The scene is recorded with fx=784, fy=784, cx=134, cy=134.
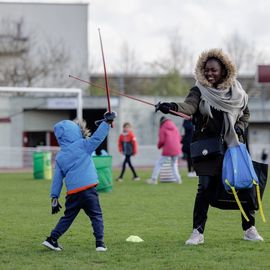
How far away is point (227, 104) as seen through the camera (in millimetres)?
8109

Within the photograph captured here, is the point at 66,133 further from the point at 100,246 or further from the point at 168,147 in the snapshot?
the point at 168,147

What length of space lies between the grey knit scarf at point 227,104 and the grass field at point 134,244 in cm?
118

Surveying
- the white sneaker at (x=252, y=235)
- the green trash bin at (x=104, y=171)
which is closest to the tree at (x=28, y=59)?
the green trash bin at (x=104, y=171)

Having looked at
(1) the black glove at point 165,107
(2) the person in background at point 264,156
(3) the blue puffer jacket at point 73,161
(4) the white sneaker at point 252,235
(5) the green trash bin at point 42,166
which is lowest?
(2) the person in background at point 264,156

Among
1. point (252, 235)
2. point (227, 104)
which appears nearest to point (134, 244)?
point (252, 235)

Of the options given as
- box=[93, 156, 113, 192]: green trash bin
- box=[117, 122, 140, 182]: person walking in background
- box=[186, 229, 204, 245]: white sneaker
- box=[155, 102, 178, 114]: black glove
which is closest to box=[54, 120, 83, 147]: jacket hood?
A: box=[155, 102, 178, 114]: black glove

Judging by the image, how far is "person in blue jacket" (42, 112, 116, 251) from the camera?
7883 millimetres

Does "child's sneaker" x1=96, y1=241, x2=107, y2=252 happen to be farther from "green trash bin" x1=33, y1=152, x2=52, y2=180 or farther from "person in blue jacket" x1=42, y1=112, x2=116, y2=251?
"green trash bin" x1=33, y1=152, x2=52, y2=180

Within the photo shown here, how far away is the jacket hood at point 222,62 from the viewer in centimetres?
823

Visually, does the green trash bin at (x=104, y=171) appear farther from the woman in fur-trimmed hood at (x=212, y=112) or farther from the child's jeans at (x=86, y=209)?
the child's jeans at (x=86, y=209)

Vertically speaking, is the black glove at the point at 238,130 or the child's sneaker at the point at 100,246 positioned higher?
the black glove at the point at 238,130

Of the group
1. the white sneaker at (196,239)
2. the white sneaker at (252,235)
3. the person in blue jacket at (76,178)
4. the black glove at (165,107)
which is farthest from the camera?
the white sneaker at (252,235)

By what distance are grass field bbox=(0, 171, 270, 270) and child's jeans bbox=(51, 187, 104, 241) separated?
21cm

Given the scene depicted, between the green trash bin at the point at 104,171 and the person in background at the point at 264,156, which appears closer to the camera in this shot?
the green trash bin at the point at 104,171
